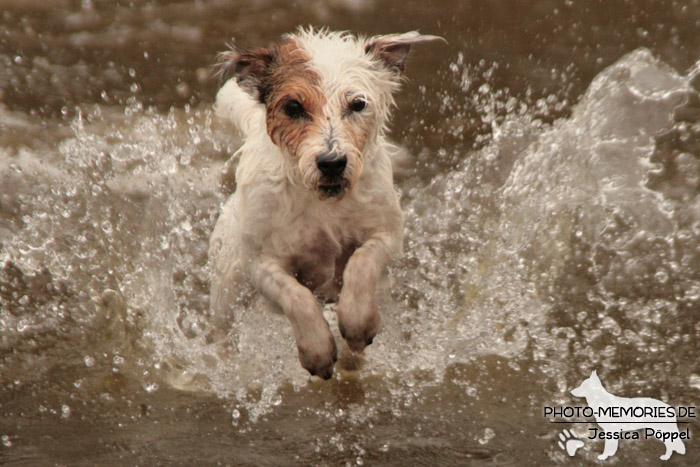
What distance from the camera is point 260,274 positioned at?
4078 millimetres

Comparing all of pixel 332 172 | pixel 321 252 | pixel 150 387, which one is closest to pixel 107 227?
pixel 150 387

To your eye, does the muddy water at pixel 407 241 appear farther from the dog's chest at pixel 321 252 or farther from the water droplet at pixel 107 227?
the dog's chest at pixel 321 252

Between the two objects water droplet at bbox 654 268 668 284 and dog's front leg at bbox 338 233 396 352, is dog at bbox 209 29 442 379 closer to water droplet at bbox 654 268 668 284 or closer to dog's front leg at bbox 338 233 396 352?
dog's front leg at bbox 338 233 396 352

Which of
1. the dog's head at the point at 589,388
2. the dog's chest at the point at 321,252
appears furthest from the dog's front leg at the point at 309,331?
the dog's head at the point at 589,388

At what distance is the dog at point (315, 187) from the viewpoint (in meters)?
3.65

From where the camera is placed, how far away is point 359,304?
12.2 ft

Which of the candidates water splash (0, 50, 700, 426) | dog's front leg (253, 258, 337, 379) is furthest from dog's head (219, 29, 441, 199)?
water splash (0, 50, 700, 426)

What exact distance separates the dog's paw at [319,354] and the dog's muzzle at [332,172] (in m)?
0.65

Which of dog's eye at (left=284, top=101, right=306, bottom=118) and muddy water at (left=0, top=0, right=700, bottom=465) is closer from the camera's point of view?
dog's eye at (left=284, top=101, right=306, bottom=118)

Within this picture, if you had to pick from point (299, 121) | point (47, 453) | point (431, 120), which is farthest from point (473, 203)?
point (47, 453)

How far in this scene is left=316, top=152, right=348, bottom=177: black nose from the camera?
354 centimetres

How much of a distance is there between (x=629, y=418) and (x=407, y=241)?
194 centimetres

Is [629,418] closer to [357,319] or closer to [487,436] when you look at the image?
[487,436]

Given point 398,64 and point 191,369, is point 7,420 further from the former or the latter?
point 398,64
